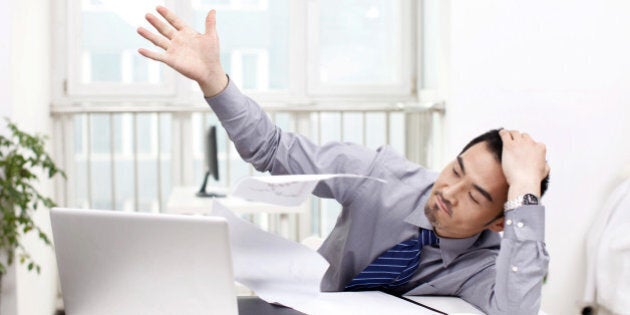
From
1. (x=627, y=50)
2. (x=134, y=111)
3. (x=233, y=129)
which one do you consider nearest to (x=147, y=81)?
(x=134, y=111)

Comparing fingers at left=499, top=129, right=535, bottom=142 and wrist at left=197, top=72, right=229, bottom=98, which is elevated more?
wrist at left=197, top=72, right=229, bottom=98

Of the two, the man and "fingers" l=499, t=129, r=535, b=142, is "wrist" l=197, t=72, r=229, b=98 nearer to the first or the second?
the man

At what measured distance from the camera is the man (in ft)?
3.89

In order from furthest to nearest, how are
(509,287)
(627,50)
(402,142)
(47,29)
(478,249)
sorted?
(402,142)
(47,29)
(627,50)
(478,249)
(509,287)

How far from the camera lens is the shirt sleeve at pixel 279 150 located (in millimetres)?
1231

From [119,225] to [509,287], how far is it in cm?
61

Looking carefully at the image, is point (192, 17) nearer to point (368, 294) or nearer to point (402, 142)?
point (402, 142)

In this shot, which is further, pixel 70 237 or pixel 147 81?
pixel 147 81

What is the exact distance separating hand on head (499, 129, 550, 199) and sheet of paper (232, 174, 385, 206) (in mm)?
389

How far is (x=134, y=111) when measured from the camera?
3840mm

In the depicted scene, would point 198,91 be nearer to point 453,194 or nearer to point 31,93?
point 31,93

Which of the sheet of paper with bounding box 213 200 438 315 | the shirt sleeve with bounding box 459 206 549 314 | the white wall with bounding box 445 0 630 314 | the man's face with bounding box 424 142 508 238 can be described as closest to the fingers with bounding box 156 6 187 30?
the sheet of paper with bounding box 213 200 438 315

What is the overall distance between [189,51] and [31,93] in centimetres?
237

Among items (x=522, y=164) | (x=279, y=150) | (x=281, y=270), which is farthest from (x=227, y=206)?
(x=281, y=270)
